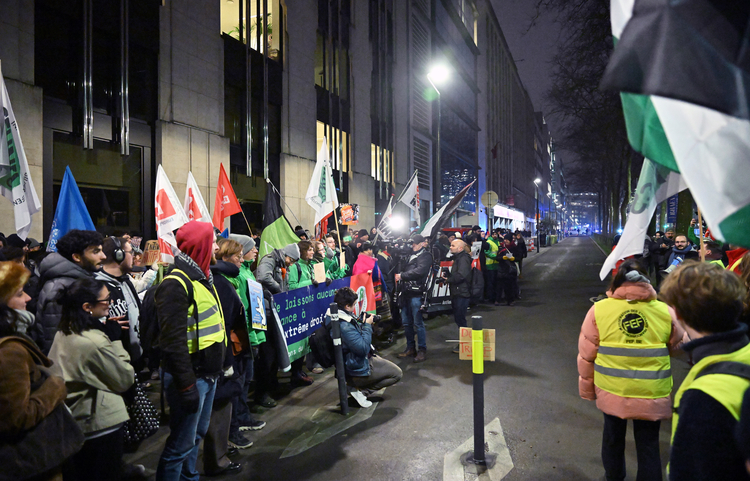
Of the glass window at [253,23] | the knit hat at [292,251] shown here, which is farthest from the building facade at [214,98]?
the knit hat at [292,251]

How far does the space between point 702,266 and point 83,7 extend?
12365 millimetres

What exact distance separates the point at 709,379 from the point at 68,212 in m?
5.97

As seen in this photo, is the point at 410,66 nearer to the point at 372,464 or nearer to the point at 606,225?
the point at 372,464

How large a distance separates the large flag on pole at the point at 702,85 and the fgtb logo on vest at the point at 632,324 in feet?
6.32

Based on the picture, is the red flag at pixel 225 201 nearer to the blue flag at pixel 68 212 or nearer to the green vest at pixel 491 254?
the blue flag at pixel 68 212

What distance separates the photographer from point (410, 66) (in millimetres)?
30094

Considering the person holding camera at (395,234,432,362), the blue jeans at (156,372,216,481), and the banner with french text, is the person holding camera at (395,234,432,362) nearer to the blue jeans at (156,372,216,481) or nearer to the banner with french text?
the banner with french text

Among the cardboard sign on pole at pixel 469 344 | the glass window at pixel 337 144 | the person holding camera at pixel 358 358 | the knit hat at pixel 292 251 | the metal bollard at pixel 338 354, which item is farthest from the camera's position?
the glass window at pixel 337 144

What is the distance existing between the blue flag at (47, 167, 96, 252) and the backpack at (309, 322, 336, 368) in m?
2.81

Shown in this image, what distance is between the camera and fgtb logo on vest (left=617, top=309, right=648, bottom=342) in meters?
3.13


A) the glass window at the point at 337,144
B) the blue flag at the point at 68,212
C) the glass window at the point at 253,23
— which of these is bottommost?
the blue flag at the point at 68,212

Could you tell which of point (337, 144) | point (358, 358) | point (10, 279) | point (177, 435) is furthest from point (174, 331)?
point (337, 144)

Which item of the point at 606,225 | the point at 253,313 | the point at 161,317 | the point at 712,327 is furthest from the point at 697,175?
the point at 606,225

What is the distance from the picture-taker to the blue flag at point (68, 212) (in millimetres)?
5168
